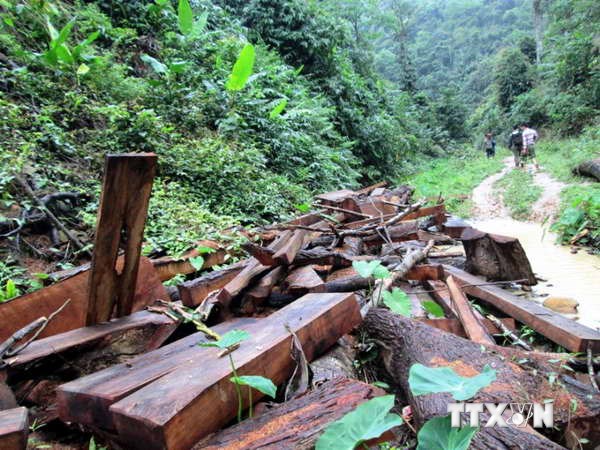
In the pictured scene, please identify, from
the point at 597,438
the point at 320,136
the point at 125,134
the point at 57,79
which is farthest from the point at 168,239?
the point at 320,136

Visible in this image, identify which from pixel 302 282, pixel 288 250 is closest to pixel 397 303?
pixel 302 282

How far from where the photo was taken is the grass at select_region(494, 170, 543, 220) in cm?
731

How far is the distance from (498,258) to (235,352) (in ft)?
8.92

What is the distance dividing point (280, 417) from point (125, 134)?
475 centimetres

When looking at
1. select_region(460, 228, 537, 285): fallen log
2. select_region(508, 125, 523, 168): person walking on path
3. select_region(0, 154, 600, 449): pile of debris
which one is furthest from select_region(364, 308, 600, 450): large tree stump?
select_region(508, 125, 523, 168): person walking on path

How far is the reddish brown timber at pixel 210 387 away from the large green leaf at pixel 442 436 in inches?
24.7

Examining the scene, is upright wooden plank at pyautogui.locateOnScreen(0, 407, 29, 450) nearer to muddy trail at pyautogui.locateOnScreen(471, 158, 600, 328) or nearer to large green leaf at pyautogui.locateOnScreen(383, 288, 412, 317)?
large green leaf at pyautogui.locateOnScreen(383, 288, 412, 317)

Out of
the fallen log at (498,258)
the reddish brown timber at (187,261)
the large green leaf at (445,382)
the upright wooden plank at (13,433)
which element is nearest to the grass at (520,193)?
the fallen log at (498,258)

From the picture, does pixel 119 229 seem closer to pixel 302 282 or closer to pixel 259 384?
pixel 259 384

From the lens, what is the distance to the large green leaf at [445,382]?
82 cm

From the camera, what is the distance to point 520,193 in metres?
8.33

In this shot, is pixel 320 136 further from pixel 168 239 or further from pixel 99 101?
pixel 168 239

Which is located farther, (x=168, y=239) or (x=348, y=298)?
(x=168, y=239)

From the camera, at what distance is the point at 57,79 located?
499 centimetres
